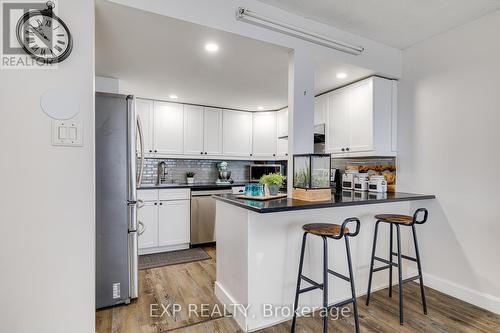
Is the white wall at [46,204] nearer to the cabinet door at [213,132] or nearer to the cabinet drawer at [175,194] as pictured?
the cabinet drawer at [175,194]

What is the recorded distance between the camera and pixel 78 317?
1.57 m

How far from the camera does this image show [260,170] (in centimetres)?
492

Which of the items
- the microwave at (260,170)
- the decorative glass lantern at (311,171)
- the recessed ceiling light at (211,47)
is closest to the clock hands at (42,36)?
the recessed ceiling light at (211,47)

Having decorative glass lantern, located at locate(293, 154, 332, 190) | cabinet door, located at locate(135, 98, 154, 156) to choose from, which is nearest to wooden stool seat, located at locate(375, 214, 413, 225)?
decorative glass lantern, located at locate(293, 154, 332, 190)

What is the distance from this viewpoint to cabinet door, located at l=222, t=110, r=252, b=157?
4.64m

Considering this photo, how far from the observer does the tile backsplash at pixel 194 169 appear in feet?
14.1

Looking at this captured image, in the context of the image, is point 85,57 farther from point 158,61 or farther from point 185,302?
point 185,302

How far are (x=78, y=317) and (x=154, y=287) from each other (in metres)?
1.16

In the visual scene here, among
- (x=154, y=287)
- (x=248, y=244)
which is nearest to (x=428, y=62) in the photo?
(x=248, y=244)

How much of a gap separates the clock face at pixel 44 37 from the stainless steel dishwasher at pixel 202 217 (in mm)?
2652

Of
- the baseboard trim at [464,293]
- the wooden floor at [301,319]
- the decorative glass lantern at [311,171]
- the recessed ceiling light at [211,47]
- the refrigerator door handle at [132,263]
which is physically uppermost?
the recessed ceiling light at [211,47]

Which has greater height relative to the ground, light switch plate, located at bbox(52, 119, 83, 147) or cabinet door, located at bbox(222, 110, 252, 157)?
cabinet door, located at bbox(222, 110, 252, 157)

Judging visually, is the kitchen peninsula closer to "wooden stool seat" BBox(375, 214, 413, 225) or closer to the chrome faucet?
"wooden stool seat" BBox(375, 214, 413, 225)

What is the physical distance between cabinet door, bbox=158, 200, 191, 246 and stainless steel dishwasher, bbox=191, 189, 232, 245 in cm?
8
